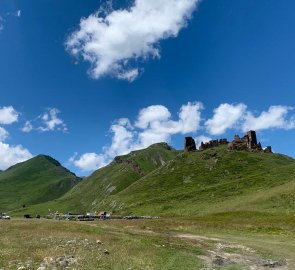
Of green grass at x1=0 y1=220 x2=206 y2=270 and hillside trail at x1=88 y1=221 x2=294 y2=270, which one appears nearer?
green grass at x1=0 y1=220 x2=206 y2=270

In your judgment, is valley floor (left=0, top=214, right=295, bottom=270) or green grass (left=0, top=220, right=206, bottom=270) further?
green grass (left=0, top=220, right=206, bottom=270)

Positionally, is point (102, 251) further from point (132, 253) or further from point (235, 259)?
point (235, 259)

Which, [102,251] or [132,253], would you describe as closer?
[102,251]

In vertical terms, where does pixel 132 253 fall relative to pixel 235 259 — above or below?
below

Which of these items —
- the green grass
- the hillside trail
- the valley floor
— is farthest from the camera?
the hillside trail

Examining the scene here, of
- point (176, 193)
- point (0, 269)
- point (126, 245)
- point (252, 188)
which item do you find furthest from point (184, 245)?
point (176, 193)

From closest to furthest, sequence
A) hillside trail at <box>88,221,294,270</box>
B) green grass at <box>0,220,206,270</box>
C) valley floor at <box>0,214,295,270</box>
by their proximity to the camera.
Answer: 1. valley floor at <box>0,214,295,270</box>
2. green grass at <box>0,220,206,270</box>
3. hillside trail at <box>88,221,294,270</box>

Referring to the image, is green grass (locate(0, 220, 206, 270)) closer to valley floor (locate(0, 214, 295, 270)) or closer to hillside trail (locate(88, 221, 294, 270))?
valley floor (locate(0, 214, 295, 270))

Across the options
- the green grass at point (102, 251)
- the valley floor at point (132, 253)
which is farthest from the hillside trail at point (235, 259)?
the green grass at point (102, 251)

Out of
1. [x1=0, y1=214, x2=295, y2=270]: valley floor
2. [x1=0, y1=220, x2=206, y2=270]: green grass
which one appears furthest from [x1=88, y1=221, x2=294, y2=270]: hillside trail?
[x1=0, y1=220, x2=206, y2=270]: green grass

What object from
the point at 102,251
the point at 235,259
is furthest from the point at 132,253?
the point at 235,259

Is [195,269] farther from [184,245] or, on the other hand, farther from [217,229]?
[217,229]

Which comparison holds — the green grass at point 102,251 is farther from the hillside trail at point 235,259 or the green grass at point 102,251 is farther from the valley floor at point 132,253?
the hillside trail at point 235,259

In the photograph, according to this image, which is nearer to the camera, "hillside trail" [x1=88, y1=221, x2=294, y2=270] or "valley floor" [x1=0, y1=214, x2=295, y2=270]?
"valley floor" [x1=0, y1=214, x2=295, y2=270]
